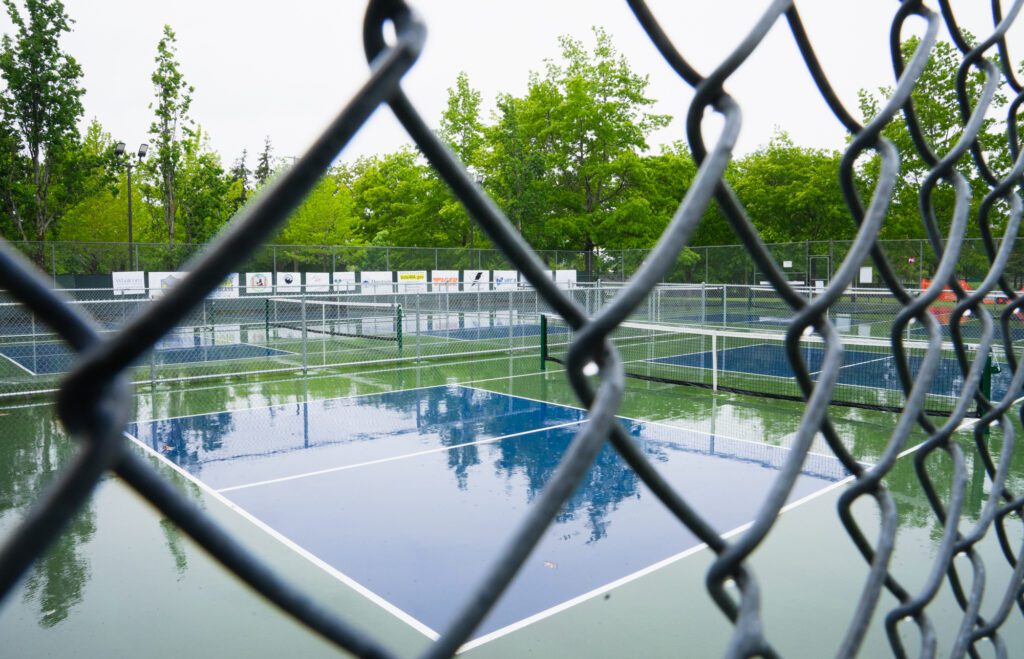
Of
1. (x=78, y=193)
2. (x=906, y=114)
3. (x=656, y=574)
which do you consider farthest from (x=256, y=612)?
(x=78, y=193)

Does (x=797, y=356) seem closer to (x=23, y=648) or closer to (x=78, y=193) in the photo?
(x=23, y=648)

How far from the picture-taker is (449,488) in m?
7.38

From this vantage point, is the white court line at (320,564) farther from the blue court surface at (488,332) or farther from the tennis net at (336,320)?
the blue court surface at (488,332)

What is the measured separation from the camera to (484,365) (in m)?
16.2

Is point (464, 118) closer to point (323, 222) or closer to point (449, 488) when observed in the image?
point (323, 222)

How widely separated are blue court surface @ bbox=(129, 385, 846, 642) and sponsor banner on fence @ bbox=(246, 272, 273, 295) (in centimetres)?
1847

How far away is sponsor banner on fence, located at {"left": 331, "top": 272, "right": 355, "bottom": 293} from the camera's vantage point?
3034 cm

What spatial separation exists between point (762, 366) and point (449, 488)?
1047 cm

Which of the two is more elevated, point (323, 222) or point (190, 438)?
point (323, 222)

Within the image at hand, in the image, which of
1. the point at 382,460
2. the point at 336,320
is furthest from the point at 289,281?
the point at 382,460

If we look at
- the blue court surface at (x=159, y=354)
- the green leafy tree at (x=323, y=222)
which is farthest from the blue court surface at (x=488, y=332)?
the green leafy tree at (x=323, y=222)

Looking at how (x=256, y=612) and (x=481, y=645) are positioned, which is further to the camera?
(x=256, y=612)

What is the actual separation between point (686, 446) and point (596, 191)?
2738 cm

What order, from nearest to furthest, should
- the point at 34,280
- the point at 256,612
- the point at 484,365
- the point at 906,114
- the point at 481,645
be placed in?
the point at 34,280
the point at 906,114
the point at 481,645
the point at 256,612
the point at 484,365
